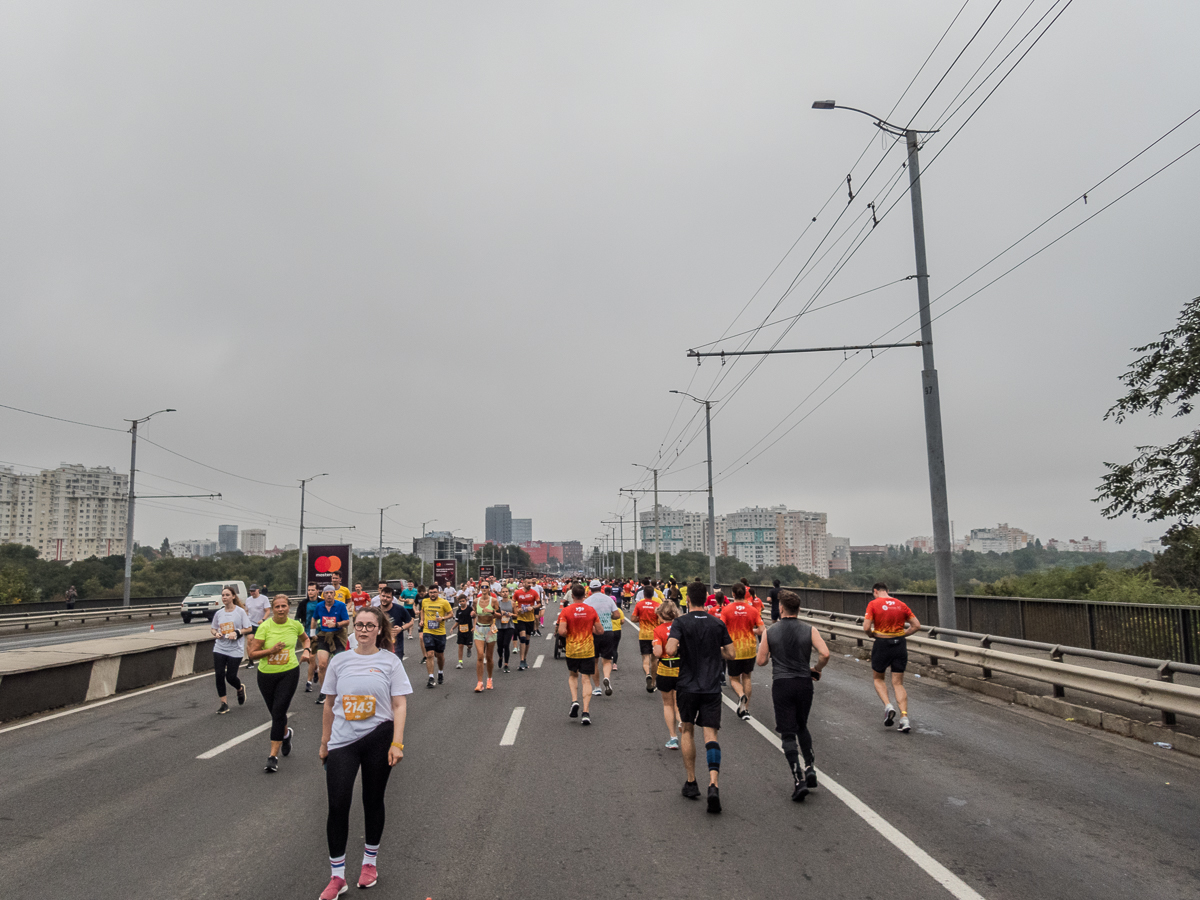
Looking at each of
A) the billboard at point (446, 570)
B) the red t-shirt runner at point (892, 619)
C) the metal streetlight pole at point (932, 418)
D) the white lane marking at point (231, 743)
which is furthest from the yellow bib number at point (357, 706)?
the billboard at point (446, 570)

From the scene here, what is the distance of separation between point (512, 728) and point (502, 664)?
705cm

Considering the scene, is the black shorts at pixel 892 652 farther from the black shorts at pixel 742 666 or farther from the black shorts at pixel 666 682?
the black shorts at pixel 666 682

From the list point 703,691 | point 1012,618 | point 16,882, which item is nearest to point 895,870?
point 703,691

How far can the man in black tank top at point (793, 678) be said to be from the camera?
6.52 m

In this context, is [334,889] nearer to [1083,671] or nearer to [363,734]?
[363,734]

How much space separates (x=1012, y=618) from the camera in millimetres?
16875

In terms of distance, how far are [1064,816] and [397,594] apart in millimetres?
17540

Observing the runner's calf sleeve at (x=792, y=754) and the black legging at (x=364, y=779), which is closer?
the black legging at (x=364, y=779)

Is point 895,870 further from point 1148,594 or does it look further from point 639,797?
point 1148,594

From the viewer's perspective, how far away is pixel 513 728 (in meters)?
9.70

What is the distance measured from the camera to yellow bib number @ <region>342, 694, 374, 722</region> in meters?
4.66

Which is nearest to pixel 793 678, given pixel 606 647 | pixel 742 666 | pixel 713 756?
pixel 713 756

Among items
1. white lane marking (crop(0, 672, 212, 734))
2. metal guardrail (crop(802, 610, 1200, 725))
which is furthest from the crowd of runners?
metal guardrail (crop(802, 610, 1200, 725))

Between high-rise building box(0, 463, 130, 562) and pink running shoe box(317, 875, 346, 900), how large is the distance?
114m
